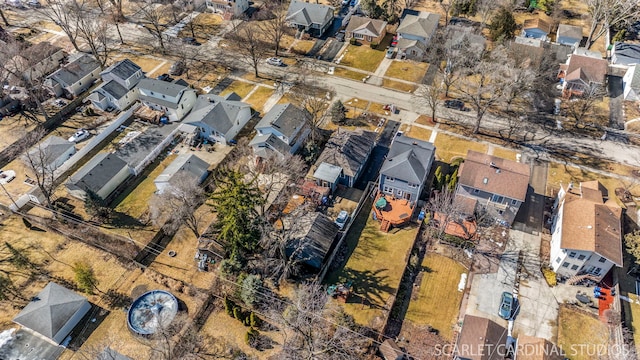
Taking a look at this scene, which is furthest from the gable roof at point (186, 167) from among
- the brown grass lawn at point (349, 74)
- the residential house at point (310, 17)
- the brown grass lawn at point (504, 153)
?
the residential house at point (310, 17)

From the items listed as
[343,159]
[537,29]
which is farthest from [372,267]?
[537,29]

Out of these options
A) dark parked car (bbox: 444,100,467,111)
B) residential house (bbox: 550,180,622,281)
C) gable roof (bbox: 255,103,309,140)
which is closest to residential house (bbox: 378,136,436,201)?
gable roof (bbox: 255,103,309,140)

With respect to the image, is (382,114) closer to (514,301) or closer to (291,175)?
(291,175)

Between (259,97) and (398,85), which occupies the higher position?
(398,85)

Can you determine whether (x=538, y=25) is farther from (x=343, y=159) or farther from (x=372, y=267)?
(x=372, y=267)

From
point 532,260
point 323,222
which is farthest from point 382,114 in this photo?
point 532,260

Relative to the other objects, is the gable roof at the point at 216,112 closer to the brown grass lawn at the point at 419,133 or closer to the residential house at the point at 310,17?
the brown grass lawn at the point at 419,133
